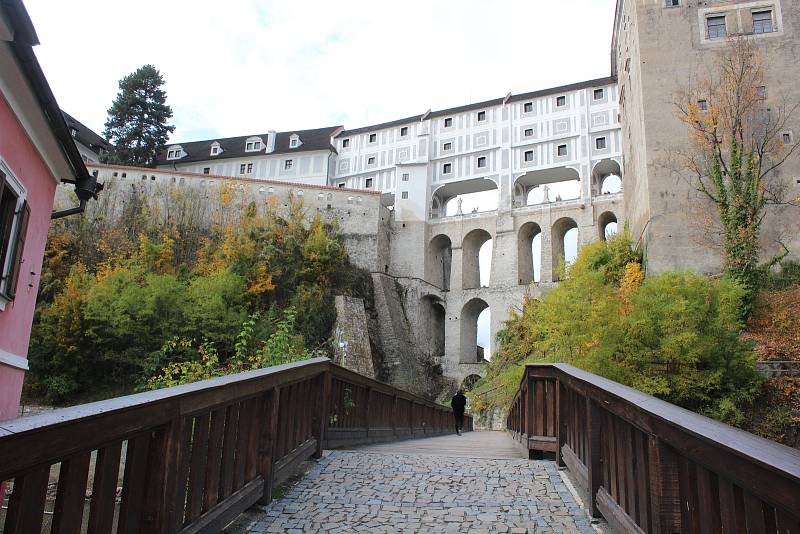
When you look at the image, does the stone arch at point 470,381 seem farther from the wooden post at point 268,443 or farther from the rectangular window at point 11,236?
the wooden post at point 268,443

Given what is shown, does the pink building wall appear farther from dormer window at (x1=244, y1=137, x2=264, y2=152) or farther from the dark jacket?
dormer window at (x1=244, y1=137, x2=264, y2=152)

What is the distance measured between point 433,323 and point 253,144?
2523cm

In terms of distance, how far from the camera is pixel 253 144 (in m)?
56.6

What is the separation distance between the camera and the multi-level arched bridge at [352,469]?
2203 millimetres

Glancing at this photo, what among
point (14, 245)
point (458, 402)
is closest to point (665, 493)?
point (14, 245)

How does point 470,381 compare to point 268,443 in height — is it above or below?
below

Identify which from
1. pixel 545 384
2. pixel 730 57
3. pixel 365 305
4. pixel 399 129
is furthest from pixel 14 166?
pixel 399 129

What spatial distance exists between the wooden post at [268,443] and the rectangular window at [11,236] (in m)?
5.07

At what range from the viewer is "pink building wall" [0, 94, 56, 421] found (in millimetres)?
7539

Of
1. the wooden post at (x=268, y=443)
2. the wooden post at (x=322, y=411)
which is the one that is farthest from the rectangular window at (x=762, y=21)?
the wooden post at (x=268, y=443)

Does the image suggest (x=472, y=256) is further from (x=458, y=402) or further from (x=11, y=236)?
(x=11, y=236)

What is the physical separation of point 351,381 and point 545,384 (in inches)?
94.5

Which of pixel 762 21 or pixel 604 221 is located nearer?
pixel 762 21

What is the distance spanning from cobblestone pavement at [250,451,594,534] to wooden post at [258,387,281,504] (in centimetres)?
15
